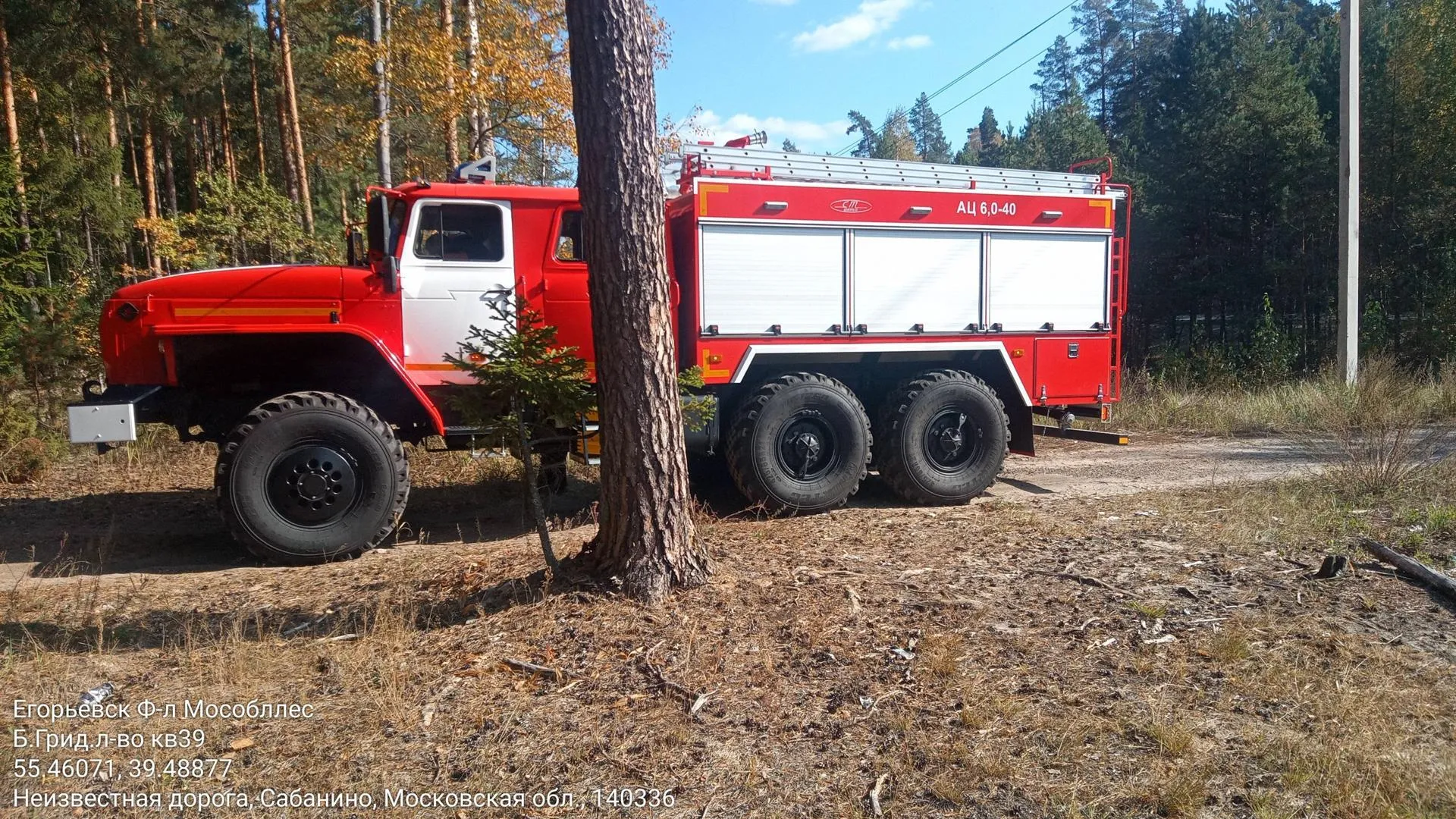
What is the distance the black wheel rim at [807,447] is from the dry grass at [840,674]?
1.33m

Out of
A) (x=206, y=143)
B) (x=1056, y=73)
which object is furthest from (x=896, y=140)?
(x=206, y=143)

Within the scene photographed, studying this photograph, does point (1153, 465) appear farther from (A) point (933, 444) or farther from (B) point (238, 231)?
(B) point (238, 231)

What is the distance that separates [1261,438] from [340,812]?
12.0 m

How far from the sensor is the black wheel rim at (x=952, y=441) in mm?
7473

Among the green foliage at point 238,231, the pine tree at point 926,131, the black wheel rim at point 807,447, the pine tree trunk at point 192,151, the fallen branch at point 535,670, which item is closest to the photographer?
the fallen branch at point 535,670

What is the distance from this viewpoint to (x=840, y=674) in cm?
373

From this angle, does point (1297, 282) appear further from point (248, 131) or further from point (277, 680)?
point (248, 131)

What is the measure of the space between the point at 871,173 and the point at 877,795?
5520mm

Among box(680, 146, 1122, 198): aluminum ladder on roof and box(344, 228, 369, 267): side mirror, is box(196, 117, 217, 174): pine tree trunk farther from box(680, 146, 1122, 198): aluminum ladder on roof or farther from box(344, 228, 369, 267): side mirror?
box(680, 146, 1122, 198): aluminum ladder on roof

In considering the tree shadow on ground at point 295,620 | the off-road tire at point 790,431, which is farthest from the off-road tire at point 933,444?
the tree shadow on ground at point 295,620

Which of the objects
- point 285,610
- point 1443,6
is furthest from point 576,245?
point 1443,6

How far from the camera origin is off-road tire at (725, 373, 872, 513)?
6898 mm

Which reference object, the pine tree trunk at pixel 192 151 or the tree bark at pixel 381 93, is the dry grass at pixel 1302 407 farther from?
the pine tree trunk at pixel 192 151

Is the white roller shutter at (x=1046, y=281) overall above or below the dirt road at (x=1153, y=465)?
above
